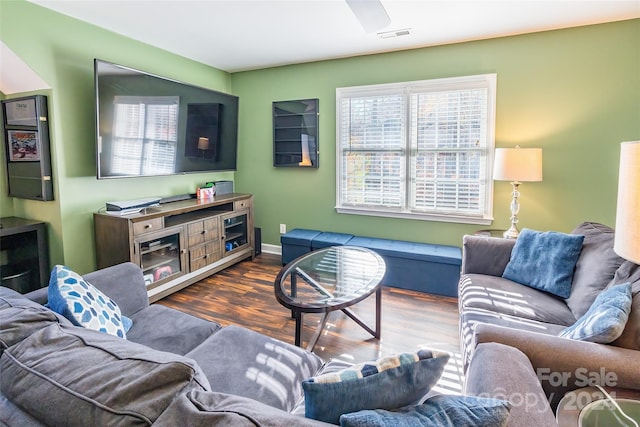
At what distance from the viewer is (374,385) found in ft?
2.73

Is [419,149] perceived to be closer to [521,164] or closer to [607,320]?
[521,164]

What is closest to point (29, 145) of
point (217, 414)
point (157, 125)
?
point (157, 125)

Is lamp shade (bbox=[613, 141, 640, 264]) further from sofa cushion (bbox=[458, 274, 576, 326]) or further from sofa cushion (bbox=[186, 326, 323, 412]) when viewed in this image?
sofa cushion (bbox=[186, 326, 323, 412])

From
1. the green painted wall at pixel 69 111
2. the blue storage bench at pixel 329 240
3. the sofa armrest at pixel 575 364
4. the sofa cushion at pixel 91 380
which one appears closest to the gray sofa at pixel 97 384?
the sofa cushion at pixel 91 380

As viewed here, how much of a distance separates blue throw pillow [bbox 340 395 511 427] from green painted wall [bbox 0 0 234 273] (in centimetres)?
313

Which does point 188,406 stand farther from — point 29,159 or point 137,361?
point 29,159

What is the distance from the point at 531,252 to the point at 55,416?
2578 mm

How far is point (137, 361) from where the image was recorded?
0.80m

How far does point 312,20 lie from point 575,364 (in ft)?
9.58


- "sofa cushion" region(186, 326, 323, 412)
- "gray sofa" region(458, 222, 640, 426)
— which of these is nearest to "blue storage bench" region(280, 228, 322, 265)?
"gray sofa" region(458, 222, 640, 426)

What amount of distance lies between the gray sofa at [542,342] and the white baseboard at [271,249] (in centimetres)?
263

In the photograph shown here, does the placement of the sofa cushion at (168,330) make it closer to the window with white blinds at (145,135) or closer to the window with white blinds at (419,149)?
the window with white blinds at (145,135)

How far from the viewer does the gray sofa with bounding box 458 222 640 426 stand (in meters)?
1.04

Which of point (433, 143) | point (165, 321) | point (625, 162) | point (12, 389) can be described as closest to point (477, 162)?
point (433, 143)
